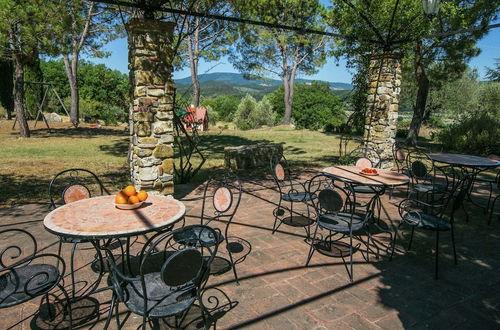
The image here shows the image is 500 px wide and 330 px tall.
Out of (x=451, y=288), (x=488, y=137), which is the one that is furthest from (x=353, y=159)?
(x=488, y=137)

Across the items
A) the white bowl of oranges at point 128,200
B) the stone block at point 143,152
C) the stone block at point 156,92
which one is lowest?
the white bowl of oranges at point 128,200

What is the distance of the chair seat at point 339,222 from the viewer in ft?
10.7

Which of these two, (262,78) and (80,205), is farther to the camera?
(262,78)

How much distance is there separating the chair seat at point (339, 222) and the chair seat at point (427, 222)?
517mm

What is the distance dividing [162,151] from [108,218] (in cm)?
251

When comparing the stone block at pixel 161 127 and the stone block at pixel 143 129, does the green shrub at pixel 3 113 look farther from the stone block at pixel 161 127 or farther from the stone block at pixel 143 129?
the stone block at pixel 161 127

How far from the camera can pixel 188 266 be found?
188cm

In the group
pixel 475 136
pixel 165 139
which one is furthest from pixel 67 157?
pixel 475 136

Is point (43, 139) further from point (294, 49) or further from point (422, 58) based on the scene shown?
point (294, 49)

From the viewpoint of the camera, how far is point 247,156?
Answer: 811 centimetres

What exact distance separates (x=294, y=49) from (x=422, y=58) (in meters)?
13.4

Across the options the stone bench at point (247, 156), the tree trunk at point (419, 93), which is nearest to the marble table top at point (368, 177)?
the stone bench at point (247, 156)

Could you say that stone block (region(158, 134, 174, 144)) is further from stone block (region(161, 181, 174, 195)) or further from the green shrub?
the green shrub

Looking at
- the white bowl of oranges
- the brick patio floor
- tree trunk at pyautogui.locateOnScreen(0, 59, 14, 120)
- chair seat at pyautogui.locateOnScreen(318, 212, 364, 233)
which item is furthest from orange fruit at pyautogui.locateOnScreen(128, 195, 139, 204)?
tree trunk at pyautogui.locateOnScreen(0, 59, 14, 120)
